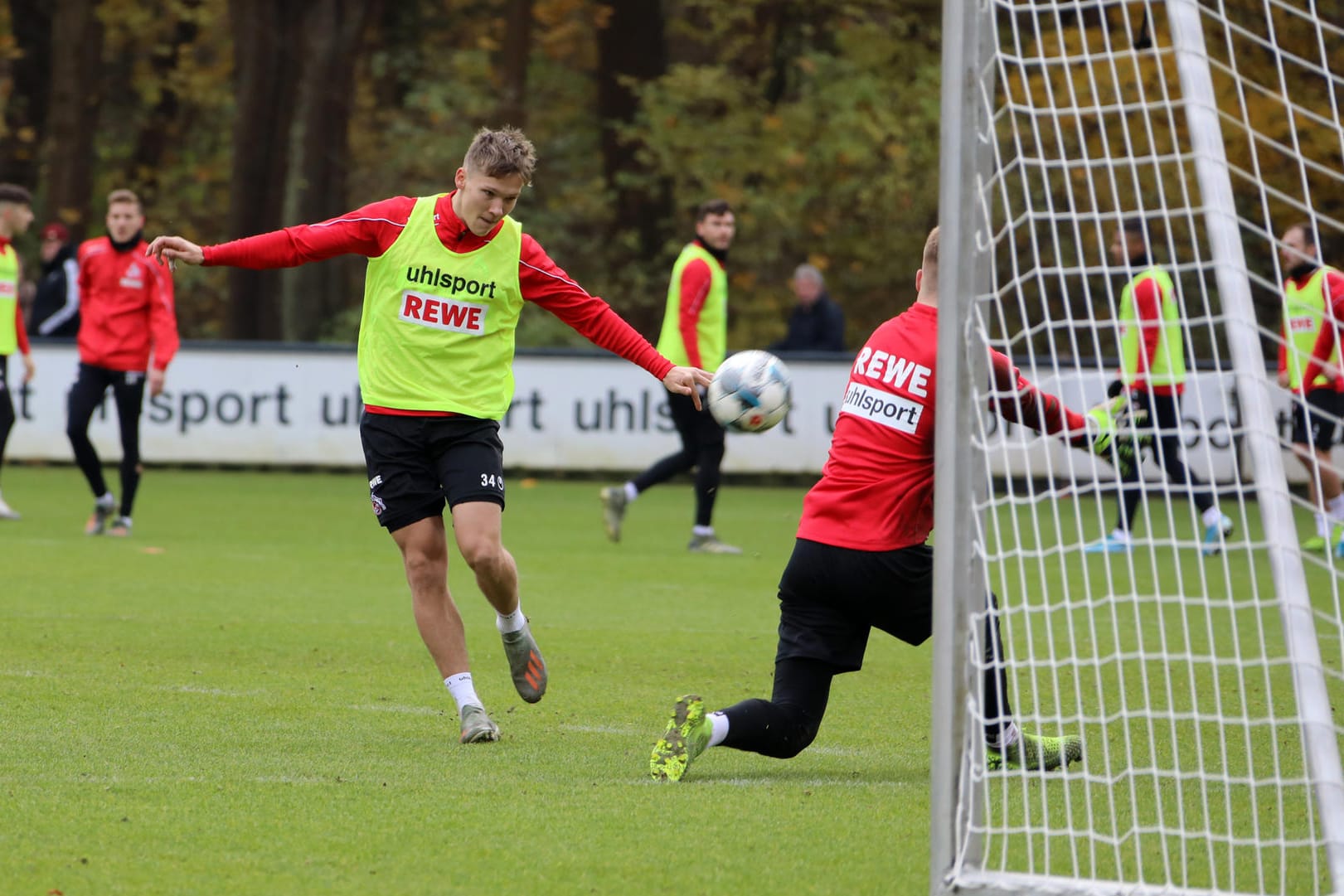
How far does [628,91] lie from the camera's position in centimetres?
2772

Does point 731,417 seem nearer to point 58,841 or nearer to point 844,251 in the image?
point 58,841

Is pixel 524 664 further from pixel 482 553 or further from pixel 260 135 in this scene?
pixel 260 135

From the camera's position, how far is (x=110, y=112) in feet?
109

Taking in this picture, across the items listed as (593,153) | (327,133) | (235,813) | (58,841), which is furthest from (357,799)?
(593,153)

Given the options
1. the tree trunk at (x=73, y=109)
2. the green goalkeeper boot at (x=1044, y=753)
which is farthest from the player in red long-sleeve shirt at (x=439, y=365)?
the tree trunk at (x=73, y=109)

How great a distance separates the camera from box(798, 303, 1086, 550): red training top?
17.5 feet

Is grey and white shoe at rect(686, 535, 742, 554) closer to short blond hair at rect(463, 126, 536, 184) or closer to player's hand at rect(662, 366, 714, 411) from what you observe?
player's hand at rect(662, 366, 714, 411)

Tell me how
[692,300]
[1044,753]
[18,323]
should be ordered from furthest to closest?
[18,323] < [692,300] < [1044,753]

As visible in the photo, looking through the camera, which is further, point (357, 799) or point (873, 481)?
point (873, 481)

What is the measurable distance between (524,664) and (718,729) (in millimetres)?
1126

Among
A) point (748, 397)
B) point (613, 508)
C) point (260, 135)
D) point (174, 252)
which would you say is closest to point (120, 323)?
point (613, 508)

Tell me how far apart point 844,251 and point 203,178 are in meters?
12.7

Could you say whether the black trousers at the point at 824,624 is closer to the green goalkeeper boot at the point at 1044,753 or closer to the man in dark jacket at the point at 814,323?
the green goalkeeper boot at the point at 1044,753

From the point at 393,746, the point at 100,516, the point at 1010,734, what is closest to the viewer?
the point at 1010,734
